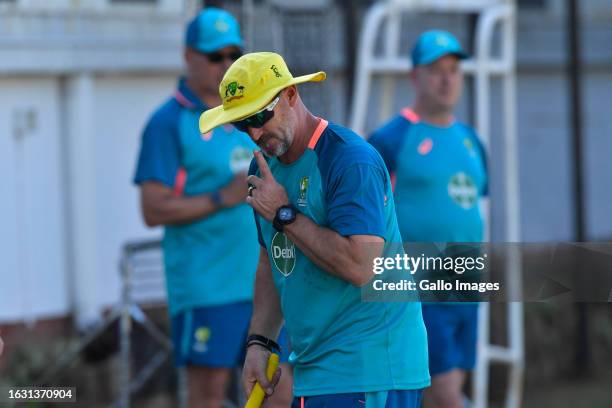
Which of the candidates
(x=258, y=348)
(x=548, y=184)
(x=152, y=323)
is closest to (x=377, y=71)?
(x=152, y=323)

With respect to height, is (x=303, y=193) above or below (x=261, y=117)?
below

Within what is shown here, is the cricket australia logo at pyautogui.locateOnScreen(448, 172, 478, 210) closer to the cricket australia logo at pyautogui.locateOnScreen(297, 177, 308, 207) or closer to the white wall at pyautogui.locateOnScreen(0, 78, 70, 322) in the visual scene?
the cricket australia logo at pyautogui.locateOnScreen(297, 177, 308, 207)

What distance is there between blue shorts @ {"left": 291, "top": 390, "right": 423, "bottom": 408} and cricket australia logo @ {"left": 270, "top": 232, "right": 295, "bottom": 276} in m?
0.45

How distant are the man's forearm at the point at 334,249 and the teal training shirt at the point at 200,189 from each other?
2.12 meters

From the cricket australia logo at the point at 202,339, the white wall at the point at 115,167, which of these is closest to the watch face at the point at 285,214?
the cricket australia logo at the point at 202,339

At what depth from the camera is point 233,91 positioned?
4.29 meters

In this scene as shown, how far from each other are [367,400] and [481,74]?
434 centimetres

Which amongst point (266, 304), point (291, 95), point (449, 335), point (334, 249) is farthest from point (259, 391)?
point (449, 335)

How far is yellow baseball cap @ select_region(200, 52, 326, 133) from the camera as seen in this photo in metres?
4.22

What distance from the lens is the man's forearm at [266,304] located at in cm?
467

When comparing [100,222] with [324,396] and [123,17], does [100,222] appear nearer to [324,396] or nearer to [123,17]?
[123,17]

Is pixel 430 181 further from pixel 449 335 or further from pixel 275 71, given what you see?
pixel 275 71

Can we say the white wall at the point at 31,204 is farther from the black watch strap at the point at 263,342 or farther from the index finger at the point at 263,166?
the index finger at the point at 263,166

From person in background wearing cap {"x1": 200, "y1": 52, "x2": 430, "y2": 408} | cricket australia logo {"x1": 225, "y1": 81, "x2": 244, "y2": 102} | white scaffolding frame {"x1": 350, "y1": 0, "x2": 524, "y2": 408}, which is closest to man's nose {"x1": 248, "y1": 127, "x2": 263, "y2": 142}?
person in background wearing cap {"x1": 200, "y1": 52, "x2": 430, "y2": 408}
